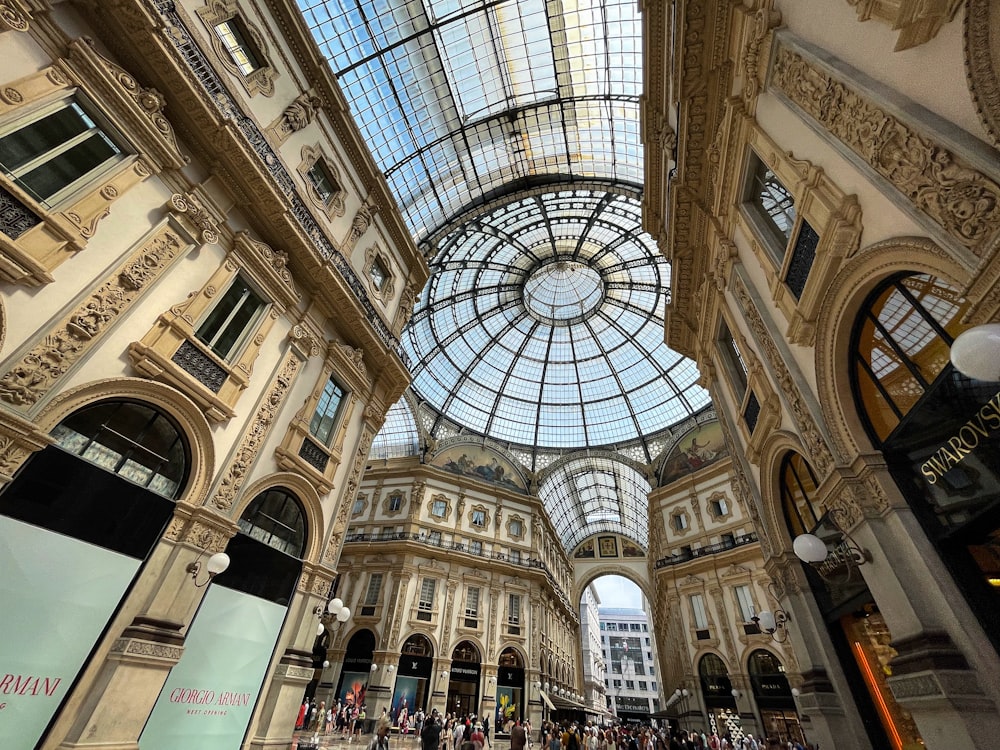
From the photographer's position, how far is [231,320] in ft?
32.6

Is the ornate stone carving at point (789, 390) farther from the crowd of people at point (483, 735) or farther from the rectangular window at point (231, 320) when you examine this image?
the crowd of people at point (483, 735)

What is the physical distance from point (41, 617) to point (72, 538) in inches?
41.7

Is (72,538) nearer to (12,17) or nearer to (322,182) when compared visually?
(12,17)

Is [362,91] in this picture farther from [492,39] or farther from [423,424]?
[423,424]

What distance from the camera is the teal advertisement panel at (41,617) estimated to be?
5.66 meters

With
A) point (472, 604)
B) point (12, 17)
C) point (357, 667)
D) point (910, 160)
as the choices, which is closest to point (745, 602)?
point (472, 604)

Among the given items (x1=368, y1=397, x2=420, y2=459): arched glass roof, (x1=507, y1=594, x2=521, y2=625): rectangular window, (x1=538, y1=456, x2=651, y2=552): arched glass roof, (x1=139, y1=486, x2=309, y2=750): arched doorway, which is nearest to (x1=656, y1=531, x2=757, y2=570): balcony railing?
(x1=538, y1=456, x2=651, y2=552): arched glass roof

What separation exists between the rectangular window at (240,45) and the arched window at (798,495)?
16.1 metres

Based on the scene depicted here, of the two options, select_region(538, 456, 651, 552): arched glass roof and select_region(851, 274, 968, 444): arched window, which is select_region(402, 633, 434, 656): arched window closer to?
select_region(538, 456, 651, 552): arched glass roof

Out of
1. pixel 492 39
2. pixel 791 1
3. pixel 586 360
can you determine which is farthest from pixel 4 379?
pixel 586 360

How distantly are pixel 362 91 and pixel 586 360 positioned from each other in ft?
92.5

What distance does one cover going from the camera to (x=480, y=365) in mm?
38750

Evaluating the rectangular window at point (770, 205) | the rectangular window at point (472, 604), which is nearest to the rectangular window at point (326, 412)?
the rectangular window at point (770, 205)

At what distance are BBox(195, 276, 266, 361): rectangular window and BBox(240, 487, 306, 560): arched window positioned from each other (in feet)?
11.6
